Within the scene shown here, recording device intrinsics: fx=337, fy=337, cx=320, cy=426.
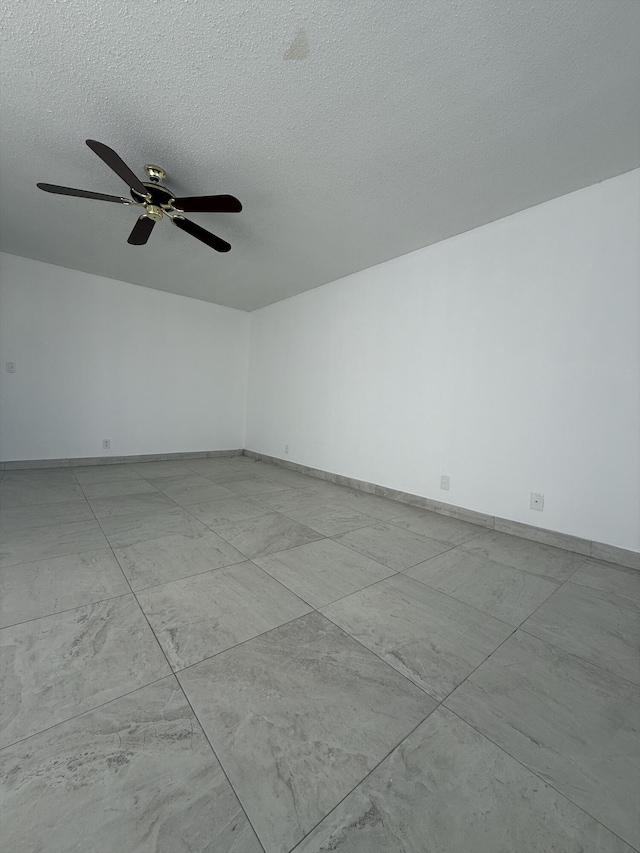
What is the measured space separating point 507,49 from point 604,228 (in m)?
1.42

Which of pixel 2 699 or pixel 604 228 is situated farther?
pixel 604 228

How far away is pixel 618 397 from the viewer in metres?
2.28

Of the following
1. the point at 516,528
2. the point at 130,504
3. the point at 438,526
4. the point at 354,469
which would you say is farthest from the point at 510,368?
the point at 130,504

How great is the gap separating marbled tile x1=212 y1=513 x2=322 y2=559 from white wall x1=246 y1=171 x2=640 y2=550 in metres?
1.43

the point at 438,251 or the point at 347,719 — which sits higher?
the point at 438,251

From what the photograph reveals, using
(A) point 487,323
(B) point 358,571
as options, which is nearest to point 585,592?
(B) point 358,571

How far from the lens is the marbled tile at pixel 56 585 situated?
1519mm

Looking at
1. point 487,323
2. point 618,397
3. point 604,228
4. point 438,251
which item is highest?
point 438,251

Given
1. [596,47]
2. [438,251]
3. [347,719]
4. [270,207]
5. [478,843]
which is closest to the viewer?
[478,843]

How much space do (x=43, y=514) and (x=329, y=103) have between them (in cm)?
347

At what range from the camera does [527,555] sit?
92.9 inches

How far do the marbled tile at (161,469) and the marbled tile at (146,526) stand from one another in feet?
5.14

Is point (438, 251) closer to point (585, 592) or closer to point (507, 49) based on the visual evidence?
point (507, 49)

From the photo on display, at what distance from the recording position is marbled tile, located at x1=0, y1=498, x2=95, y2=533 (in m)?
2.49
